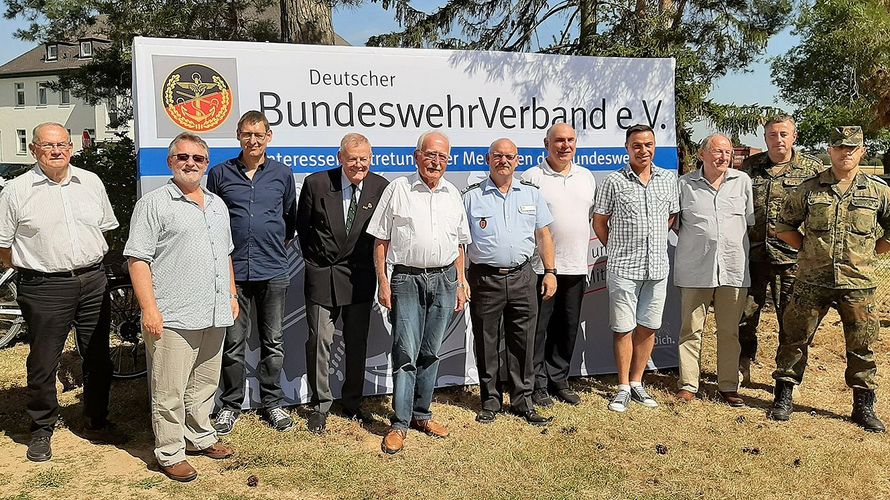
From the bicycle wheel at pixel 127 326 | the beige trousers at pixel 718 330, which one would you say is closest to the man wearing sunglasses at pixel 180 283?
the bicycle wheel at pixel 127 326

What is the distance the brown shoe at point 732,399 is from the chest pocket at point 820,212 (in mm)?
1316

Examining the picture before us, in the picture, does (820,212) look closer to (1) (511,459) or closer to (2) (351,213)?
(1) (511,459)

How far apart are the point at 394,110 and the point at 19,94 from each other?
161ft

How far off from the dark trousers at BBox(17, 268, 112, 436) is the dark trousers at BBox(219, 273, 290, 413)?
2.41ft

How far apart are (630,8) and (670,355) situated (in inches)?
123

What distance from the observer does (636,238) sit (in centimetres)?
469

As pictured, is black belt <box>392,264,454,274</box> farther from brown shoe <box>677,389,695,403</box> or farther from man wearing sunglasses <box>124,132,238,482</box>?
brown shoe <box>677,389,695,403</box>

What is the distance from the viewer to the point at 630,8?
6.51m

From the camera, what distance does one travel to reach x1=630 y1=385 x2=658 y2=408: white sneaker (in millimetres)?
4930

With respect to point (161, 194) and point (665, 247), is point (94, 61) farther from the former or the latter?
point (665, 247)

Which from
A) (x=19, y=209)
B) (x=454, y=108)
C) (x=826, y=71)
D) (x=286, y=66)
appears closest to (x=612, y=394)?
(x=454, y=108)

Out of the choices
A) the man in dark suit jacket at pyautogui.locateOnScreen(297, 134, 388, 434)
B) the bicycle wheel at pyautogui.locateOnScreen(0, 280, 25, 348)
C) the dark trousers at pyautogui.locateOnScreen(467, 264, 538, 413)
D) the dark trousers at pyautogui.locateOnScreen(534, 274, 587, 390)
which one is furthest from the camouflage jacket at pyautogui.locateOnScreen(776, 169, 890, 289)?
the bicycle wheel at pyautogui.locateOnScreen(0, 280, 25, 348)

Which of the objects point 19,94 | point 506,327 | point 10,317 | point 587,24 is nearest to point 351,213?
point 506,327

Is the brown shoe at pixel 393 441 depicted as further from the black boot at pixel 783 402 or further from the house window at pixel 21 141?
the house window at pixel 21 141
